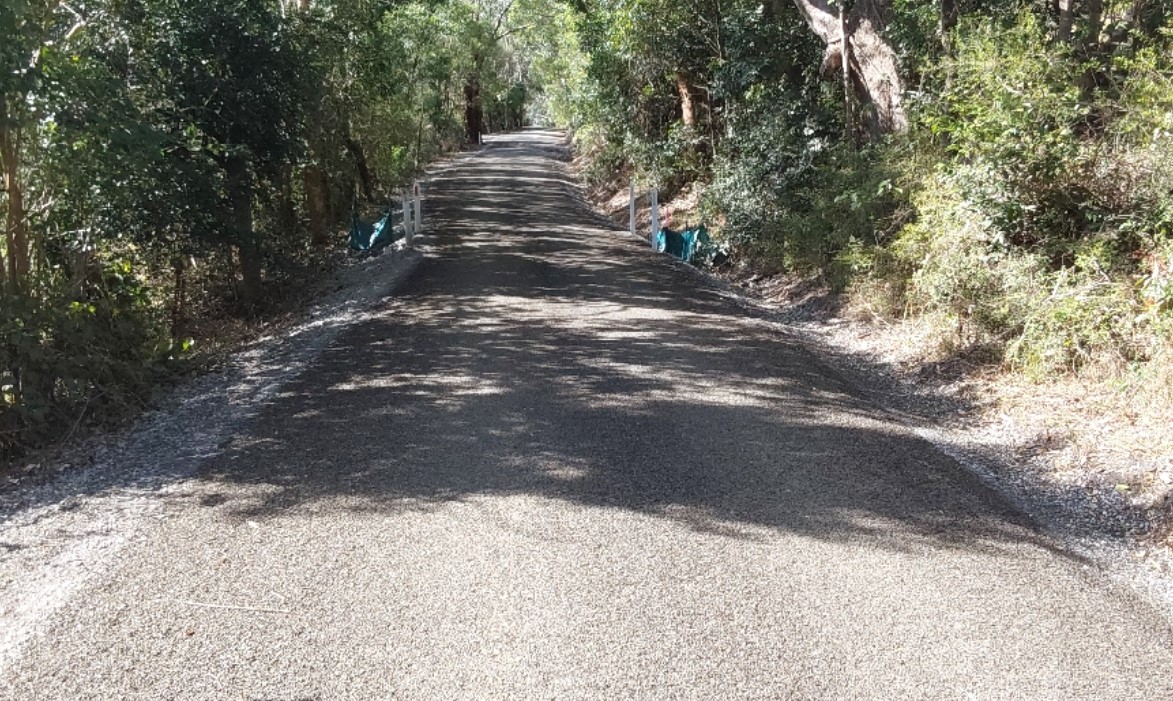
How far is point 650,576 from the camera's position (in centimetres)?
442

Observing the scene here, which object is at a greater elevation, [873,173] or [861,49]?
[861,49]

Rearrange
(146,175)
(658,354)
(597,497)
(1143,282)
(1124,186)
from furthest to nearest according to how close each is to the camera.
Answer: (146,175) → (658,354) → (1124,186) → (1143,282) → (597,497)

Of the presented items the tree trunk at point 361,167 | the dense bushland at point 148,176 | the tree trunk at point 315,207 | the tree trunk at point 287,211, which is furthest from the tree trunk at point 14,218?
the tree trunk at point 361,167

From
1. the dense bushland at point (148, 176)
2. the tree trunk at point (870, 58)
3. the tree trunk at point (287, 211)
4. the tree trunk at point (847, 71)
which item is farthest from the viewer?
the tree trunk at point (287, 211)

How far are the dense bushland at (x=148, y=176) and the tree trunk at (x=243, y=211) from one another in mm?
24

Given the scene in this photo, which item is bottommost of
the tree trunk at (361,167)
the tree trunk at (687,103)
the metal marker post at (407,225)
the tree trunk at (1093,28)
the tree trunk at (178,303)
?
the tree trunk at (178,303)

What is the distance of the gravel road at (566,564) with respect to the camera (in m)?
3.65

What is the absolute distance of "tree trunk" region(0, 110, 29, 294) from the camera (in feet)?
25.8

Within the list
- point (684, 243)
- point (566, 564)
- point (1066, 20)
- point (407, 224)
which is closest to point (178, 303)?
point (407, 224)

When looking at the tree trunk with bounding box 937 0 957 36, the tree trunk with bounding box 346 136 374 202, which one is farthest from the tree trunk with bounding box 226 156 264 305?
the tree trunk with bounding box 937 0 957 36

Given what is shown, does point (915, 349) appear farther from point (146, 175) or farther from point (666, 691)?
point (146, 175)

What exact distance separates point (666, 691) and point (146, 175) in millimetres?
8852

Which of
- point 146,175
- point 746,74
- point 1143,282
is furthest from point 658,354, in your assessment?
point 746,74

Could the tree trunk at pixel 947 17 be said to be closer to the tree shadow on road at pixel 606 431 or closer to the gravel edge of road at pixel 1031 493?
the tree shadow on road at pixel 606 431
